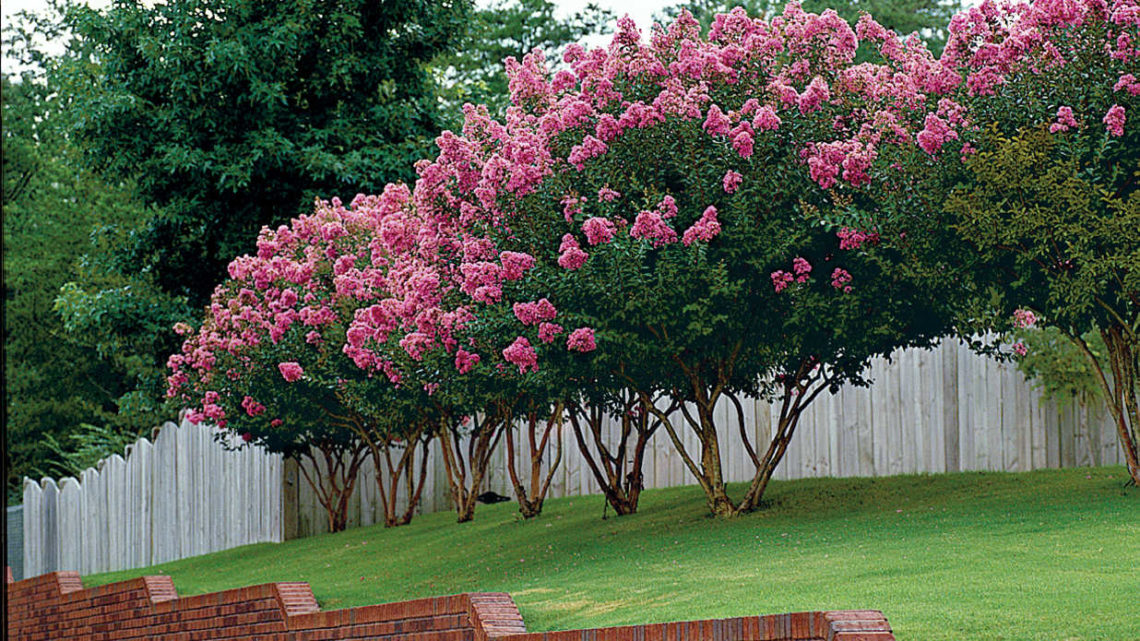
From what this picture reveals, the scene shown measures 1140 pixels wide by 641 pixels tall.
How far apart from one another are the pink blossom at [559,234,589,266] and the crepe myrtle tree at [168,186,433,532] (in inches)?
153

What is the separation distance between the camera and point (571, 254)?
36.5 feet

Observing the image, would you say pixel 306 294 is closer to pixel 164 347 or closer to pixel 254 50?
pixel 254 50

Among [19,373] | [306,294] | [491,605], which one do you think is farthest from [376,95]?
[491,605]

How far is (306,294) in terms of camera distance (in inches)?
627

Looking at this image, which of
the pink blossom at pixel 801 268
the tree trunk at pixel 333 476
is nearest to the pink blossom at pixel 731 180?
the pink blossom at pixel 801 268

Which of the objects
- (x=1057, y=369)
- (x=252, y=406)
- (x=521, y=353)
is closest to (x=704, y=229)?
(x=521, y=353)

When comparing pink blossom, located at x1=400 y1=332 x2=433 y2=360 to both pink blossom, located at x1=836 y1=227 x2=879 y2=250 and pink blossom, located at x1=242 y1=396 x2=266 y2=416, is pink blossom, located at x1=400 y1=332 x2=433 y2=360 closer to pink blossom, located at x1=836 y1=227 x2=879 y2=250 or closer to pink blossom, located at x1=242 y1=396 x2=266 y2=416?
pink blossom, located at x1=836 y1=227 x2=879 y2=250

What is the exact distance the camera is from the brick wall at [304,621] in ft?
18.9

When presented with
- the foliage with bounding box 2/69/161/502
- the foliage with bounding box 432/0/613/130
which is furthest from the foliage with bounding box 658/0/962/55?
the foliage with bounding box 2/69/161/502

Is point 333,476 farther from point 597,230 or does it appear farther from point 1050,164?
point 1050,164

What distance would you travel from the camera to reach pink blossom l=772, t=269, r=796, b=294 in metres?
11.4

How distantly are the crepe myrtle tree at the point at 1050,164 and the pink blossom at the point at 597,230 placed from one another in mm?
2179

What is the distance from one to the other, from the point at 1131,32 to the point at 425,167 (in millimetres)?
5704

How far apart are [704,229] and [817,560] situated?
2.87m
